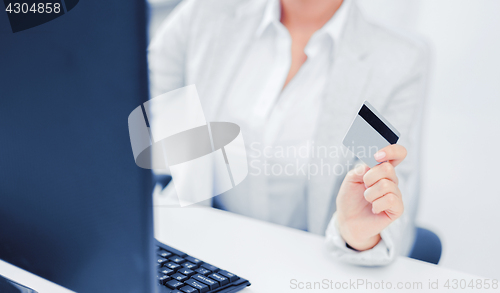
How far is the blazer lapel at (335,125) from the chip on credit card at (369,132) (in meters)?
0.61

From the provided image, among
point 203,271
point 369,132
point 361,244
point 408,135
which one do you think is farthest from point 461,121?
point 203,271

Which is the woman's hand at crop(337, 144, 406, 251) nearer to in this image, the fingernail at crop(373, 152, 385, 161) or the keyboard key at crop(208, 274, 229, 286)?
the fingernail at crop(373, 152, 385, 161)

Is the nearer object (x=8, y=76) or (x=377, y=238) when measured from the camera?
(x=8, y=76)

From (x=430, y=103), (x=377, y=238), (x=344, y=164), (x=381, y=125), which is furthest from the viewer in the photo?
(x=430, y=103)

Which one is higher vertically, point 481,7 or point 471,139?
point 481,7

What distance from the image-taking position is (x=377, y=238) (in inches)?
24.3

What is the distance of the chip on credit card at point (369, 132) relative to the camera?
400 mm

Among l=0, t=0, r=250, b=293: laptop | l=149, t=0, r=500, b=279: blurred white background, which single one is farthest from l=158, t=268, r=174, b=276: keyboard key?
l=149, t=0, r=500, b=279: blurred white background

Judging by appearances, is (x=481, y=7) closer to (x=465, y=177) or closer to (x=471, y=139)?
(x=471, y=139)

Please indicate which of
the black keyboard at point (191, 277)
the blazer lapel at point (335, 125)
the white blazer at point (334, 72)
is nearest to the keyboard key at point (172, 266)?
the black keyboard at point (191, 277)

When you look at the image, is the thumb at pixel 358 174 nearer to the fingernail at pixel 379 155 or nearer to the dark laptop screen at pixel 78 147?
the fingernail at pixel 379 155

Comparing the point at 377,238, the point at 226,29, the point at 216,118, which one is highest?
the point at 226,29

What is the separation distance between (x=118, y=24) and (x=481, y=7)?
1.35 metres

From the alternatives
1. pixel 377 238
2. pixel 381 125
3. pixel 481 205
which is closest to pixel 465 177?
pixel 481 205
